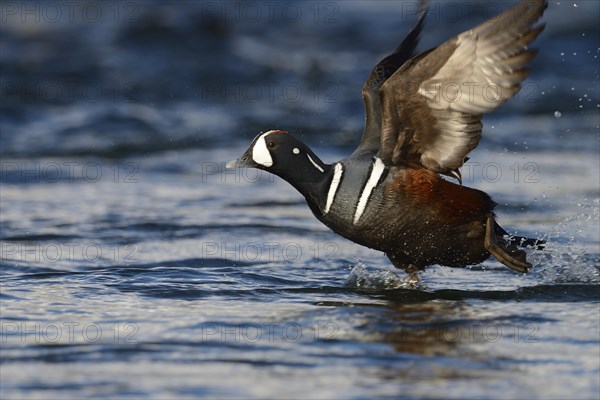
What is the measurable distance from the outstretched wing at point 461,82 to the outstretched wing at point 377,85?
14.2 inches

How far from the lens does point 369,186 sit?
23.4ft

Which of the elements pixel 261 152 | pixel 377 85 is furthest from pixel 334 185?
pixel 377 85

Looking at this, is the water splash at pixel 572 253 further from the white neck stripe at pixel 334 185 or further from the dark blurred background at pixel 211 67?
the dark blurred background at pixel 211 67

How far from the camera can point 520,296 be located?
290 inches

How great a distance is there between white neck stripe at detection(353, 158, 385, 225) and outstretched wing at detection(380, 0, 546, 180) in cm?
21

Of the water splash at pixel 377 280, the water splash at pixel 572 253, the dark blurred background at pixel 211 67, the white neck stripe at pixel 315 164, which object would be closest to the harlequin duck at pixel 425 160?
A: the white neck stripe at pixel 315 164

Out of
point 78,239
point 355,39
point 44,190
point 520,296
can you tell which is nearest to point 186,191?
point 44,190

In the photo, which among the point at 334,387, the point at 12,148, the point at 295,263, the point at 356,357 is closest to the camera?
the point at 334,387

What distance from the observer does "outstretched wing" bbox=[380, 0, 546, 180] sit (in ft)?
21.8

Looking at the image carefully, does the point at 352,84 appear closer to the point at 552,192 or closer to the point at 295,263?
the point at 552,192

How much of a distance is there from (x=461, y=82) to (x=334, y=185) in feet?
3.30

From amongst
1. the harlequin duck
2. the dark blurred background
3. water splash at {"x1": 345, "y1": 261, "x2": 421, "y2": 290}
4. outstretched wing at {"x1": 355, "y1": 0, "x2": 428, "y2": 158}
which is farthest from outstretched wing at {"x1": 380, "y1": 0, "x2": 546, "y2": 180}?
the dark blurred background

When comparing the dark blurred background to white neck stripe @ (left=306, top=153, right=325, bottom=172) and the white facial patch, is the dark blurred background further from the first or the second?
white neck stripe @ (left=306, top=153, right=325, bottom=172)

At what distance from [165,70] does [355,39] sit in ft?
11.4
